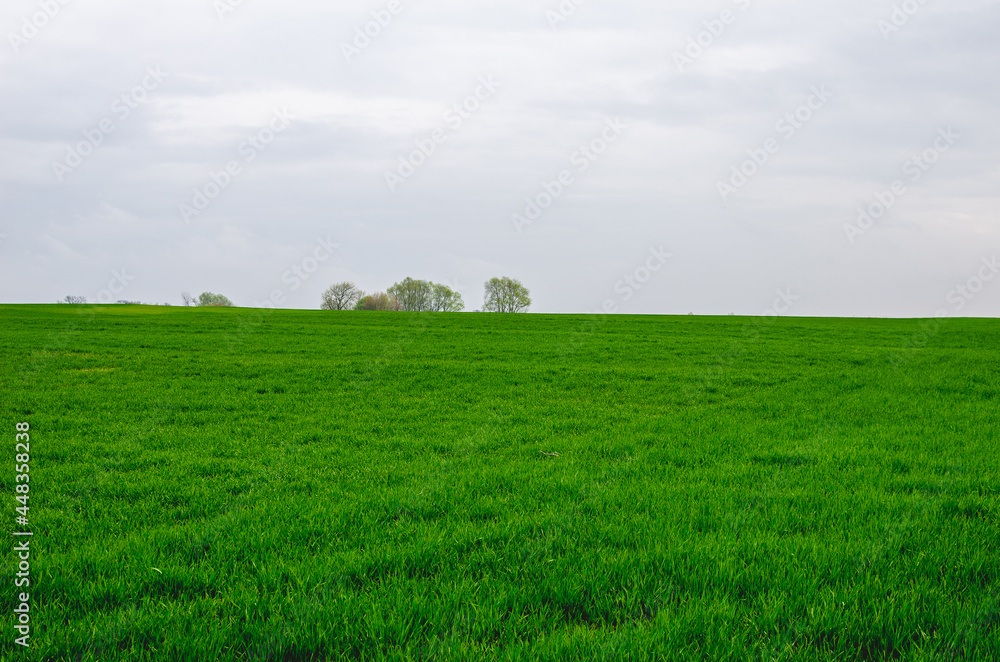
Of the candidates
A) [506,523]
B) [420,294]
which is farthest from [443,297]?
Answer: [506,523]

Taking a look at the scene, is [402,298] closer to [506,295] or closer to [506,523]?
[506,295]

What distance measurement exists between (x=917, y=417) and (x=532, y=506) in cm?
1003

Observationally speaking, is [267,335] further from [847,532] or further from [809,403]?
[847,532]

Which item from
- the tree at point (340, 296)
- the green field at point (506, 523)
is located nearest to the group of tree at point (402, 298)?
the tree at point (340, 296)

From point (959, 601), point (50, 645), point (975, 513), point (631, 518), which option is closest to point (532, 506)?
point (631, 518)

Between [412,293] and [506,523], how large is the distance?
9292 centimetres

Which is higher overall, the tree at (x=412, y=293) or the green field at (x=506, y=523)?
the tree at (x=412, y=293)

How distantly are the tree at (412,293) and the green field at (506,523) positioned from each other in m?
81.5

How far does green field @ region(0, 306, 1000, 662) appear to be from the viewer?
3844mm

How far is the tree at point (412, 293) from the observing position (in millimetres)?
97000

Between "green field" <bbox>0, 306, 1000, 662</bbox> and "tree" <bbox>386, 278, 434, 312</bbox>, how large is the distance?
81.5 metres

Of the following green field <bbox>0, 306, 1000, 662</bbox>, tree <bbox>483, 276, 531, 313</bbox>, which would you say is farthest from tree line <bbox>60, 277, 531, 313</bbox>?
green field <bbox>0, 306, 1000, 662</bbox>

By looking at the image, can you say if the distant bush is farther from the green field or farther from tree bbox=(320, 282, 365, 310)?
the green field

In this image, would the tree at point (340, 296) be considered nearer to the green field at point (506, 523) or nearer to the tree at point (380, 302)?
the tree at point (380, 302)
